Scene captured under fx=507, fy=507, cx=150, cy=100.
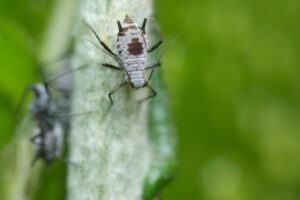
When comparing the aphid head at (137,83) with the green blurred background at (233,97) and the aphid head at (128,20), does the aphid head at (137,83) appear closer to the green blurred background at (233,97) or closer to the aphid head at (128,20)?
the aphid head at (128,20)

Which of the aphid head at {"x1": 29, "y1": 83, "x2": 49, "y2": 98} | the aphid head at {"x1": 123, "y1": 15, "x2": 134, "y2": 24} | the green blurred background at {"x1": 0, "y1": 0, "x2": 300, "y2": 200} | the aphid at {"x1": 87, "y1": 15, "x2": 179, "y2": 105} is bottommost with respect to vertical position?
the green blurred background at {"x1": 0, "y1": 0, "x2": 300, "y2": 200}

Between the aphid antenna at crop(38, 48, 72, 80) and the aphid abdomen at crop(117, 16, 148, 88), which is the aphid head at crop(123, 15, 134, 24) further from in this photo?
the aphid antenna at crop(38, 48, 72, 80)

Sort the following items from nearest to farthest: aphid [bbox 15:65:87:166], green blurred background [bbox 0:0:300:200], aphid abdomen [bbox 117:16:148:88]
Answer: aphid abdomen [bbox 117:16:148:88], aphid [bbox 15:65:87:166], green blurred background [bbox 0:0:300:200]

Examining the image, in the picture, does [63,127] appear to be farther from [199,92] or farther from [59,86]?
[199,92]

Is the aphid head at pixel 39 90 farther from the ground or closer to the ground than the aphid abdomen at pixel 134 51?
closer to the ground

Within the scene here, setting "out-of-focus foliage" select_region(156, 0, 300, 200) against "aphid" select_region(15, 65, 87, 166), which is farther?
"out-of-focus foliage" select_region(156, 0, 300, 200)

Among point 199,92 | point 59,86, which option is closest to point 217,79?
point 199,92

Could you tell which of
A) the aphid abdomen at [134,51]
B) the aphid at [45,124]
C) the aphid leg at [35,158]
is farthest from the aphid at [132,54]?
the aphid leg at [35,158]

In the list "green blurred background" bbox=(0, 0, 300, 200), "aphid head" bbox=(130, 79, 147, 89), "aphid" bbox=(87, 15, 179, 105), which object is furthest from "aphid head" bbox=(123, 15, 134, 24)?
"green blurred background" bbox=(0, 0, 300, 200)
